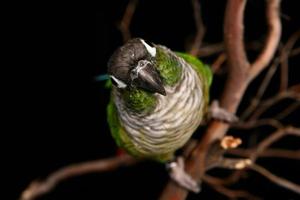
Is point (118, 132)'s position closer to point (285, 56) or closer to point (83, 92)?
point (285, 56)

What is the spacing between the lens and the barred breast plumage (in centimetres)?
101

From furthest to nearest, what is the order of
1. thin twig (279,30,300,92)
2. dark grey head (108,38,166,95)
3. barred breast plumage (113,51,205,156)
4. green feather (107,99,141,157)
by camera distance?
thin twig (279,30,300,92) → green feather (107,99,141,157) → barred breast plumage (113,51,205,156) → dark grey head (108,38,166,95)

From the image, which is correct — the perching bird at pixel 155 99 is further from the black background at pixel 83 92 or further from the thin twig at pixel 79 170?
the black background at pixel 83 92

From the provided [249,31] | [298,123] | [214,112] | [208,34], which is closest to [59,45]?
[208,34]

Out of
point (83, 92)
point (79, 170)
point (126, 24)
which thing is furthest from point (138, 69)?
point (83, 92)

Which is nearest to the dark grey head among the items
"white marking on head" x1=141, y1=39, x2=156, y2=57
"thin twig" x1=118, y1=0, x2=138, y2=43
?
"white marking on head" x1=141, y1=39, x2=156, y2=57

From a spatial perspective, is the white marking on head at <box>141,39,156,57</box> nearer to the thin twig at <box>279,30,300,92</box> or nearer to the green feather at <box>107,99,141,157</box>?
the green feather at <box>107,99,141,157</box>

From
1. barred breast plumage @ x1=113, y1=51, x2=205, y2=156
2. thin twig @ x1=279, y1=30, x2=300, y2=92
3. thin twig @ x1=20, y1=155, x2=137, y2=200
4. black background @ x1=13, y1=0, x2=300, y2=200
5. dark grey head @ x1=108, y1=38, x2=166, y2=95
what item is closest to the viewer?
dark grey head @ x1=108, y1=38, x2=166, y2=95

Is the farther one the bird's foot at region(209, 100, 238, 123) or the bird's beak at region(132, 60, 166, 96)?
the bird's foot at region(209, 100, 238, 123)

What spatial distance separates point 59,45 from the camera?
1821 mm

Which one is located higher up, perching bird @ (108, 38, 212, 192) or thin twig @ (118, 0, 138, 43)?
thin twig @ (118, 0, 138, 43)

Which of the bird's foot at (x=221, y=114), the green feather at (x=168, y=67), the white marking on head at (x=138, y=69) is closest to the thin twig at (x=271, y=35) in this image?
the bird's foot at (x=221, y=114)

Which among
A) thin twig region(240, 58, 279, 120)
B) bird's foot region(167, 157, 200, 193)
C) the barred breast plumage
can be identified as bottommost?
bird's foot region(167, 157, 200, 193)

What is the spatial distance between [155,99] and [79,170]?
731 mm
